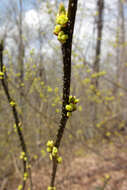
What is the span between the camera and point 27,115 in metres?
4.41

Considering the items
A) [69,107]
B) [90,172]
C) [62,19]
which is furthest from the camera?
[90,172]

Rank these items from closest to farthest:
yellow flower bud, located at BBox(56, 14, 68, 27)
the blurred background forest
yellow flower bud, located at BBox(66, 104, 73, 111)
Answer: yellow flower bud, located at BBox(56, 14, 68, 27) < yellow flower bud, located at BBox(66, 104, 73, 111) < the blurred background forest

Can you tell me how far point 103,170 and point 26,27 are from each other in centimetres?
499

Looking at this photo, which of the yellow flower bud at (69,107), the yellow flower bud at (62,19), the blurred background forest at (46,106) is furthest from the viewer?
the blurred background forest at (46,106)

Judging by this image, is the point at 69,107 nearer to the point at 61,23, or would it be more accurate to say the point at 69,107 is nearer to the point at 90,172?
the point at 61,23

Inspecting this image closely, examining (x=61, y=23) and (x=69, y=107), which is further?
(x=69, y=107)

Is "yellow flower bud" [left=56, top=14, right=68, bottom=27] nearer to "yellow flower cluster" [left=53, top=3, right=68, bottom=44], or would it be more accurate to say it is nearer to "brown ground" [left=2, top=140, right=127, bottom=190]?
"yellow flower cluster" [left=53, top=3, right=68, bottom=44]

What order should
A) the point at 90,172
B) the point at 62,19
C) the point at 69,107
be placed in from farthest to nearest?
1. the point at 90,172
2. the point at 69,107
3. the point at 62,19

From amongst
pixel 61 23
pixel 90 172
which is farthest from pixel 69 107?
pixel 90 172

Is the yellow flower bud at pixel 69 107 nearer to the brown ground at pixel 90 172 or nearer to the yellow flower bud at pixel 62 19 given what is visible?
the yellow flower bud at pixel 62 19

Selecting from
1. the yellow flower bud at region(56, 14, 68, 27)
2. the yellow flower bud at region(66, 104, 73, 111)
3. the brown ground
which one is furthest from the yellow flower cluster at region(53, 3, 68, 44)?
the brown ground

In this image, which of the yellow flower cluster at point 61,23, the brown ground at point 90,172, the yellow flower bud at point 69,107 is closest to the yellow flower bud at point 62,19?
the yellow flower cluster at point 61,23

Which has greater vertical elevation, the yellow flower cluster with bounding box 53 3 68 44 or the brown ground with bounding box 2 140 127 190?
the yellow flower cluster with bounding box 53 3 68 44

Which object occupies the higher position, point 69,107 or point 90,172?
point 69,107
